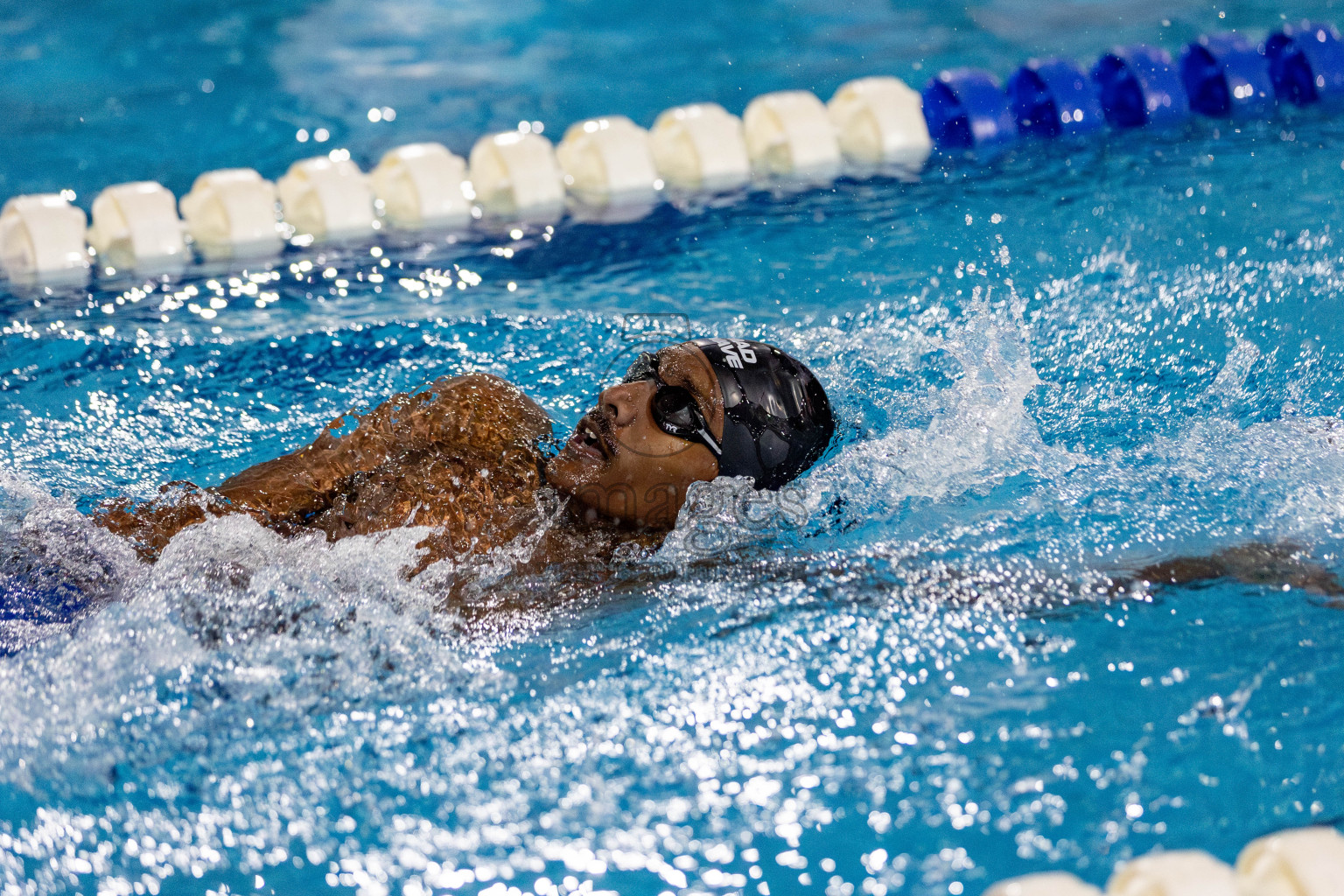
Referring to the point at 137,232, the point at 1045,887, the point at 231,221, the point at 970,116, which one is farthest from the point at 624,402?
the point at 970,116

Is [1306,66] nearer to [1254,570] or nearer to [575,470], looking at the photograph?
[1254,570]

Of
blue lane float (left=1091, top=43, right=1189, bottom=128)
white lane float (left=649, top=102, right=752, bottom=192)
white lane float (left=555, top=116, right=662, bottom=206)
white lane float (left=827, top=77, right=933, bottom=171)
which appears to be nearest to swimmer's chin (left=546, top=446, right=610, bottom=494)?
white lane float (left=555, top=116, right=662, bottom=206)

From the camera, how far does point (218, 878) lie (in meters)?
Answer: 1.81

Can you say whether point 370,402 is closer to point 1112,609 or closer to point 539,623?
point 539,623

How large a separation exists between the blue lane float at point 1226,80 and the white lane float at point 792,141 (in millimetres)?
1736

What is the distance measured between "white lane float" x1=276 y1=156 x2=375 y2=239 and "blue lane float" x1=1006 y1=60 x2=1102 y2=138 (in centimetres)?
290

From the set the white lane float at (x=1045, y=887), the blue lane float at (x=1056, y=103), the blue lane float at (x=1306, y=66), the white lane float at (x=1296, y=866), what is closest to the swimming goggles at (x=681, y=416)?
the white lane float at (x=1045, y=887)

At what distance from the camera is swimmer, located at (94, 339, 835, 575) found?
251 cm

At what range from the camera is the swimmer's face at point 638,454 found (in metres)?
2.53

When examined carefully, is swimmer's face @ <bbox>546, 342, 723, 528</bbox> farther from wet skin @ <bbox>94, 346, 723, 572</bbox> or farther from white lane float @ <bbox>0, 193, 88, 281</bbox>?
white lane float @ <bbox>0, 193, 88, 281</bbox>

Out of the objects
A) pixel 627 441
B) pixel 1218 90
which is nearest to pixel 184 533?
pixel 627 441

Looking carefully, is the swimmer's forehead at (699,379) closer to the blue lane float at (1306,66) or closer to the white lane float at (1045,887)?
the white lane float at (1045,887)

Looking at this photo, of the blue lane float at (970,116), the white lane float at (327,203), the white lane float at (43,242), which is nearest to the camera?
the white lane float at (43,242)

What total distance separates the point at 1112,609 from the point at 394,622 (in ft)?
4.69
